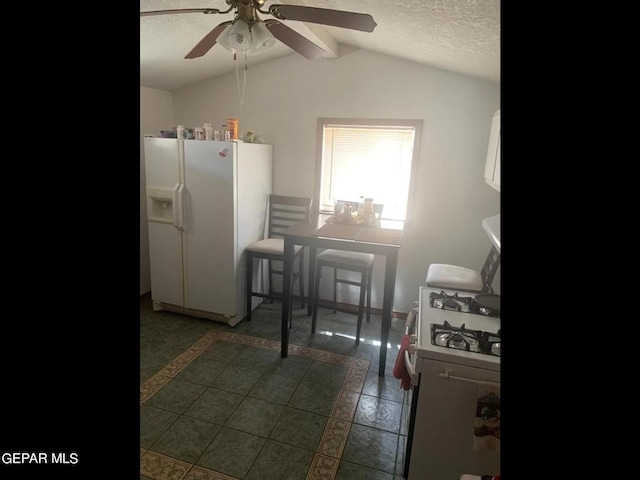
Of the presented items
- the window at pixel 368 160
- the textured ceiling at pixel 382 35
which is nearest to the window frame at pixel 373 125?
the window at pixel 368 160

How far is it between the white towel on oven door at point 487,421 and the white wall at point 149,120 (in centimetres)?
300

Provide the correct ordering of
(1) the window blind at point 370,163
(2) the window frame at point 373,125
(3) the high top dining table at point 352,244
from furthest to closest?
(1) the window blind at point 370,163, (2) the window frame at point 373,125, (3) the high top dining table at point 352,244

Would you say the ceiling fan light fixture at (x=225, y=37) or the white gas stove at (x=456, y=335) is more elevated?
the ceiling fan light fixture at (x=225, y=37)

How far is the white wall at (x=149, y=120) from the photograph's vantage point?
3391 millimetres

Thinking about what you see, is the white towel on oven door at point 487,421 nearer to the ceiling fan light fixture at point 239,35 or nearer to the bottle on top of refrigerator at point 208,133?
the ceiling fan light fixture at point 239,35

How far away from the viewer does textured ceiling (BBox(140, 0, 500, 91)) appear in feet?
5.52

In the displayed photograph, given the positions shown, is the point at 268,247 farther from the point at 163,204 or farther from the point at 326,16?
the point at 326,16

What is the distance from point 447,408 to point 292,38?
1.82 metres

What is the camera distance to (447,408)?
4.86 ft

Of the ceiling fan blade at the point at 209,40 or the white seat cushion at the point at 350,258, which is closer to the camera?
the ceiling fan blade at the point at 209,40

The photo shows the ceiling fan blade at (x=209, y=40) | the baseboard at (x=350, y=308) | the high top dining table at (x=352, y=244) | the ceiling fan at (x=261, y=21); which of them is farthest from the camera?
the baseboard at (x=350, y=308)

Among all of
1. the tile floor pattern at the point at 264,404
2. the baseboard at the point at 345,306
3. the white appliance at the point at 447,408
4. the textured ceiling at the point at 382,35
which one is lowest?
the tile floor pattern at the point at 264,404
